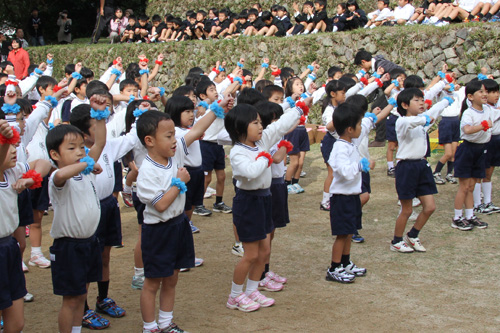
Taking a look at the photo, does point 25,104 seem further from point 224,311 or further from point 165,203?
point 224,311

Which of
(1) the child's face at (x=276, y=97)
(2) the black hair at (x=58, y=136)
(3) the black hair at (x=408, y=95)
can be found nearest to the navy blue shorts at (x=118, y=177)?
(1) the child's face at (x=276, y=97)

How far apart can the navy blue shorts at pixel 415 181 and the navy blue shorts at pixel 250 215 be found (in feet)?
6.93

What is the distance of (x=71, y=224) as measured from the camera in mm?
3992

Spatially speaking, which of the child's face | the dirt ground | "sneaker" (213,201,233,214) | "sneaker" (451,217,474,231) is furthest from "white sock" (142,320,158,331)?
"sneaker" (451,217,474,231)

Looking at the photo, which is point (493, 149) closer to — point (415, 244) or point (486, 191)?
point (486, 191)

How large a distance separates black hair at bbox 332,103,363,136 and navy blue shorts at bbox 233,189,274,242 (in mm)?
1120

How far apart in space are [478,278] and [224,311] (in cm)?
257

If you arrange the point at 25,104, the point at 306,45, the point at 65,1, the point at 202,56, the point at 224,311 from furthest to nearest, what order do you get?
the point at 65,1, the point at 202,56, the point at 306,45, the point at 25,104, the point at 224,311

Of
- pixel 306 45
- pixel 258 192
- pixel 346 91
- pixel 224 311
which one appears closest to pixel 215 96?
pixel 346 91

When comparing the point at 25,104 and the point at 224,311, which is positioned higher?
the point at 25,104

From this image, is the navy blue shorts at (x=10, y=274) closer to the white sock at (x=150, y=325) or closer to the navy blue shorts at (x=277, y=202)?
the white sock at (x=150, y=325)

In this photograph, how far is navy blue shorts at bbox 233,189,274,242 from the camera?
15.6 ft

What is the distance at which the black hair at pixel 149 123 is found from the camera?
4.21m

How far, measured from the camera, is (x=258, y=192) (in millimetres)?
4805
